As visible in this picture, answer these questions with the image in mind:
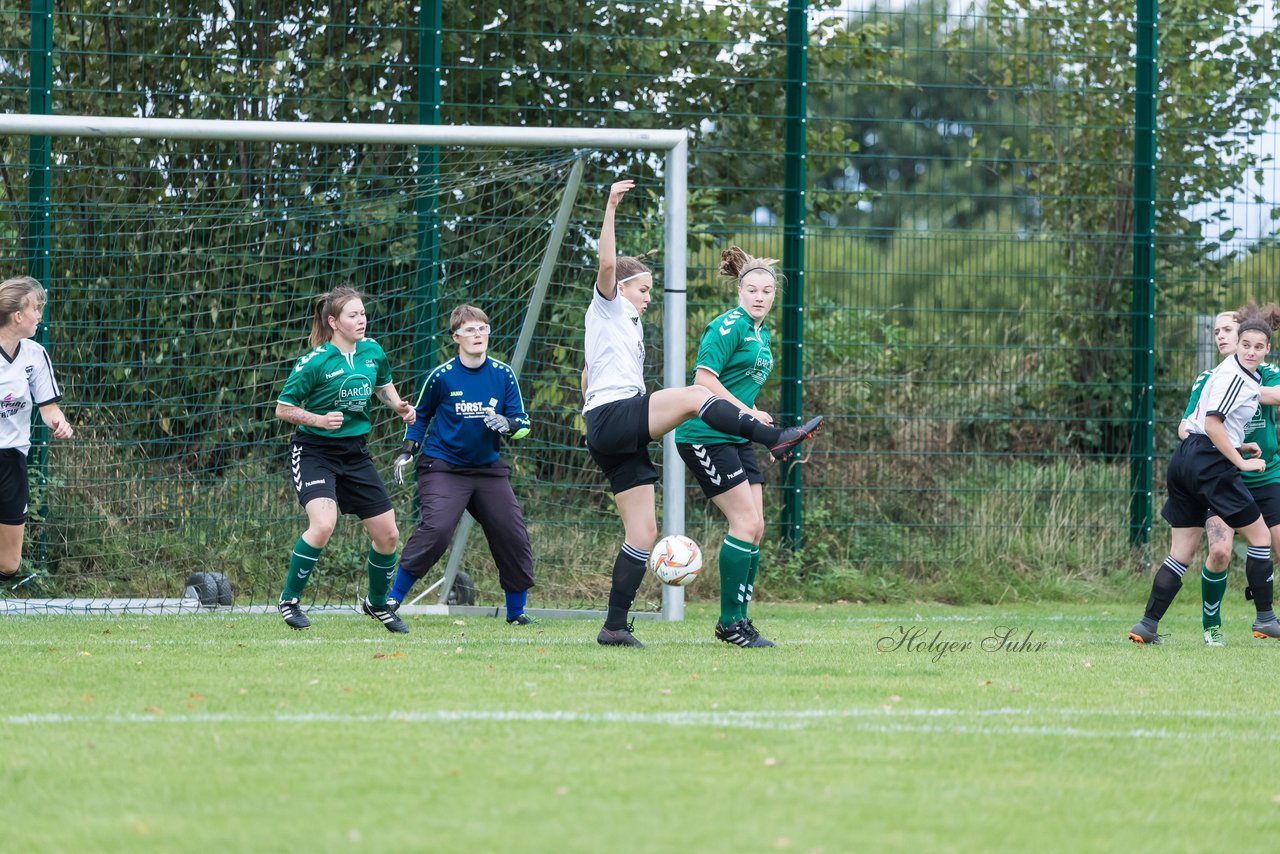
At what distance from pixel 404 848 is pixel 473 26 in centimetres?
873

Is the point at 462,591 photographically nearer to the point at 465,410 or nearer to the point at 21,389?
the point at 465,410

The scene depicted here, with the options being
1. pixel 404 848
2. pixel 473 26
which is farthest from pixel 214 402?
pixel 404 848

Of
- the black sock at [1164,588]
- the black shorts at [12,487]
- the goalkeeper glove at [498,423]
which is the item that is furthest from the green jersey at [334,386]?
the black sock at [1164,588]

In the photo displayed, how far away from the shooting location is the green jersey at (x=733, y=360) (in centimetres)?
736

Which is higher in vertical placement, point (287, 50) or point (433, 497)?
point (287, 50)

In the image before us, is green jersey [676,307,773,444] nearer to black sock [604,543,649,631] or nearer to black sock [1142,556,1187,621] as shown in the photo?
black sock [604,543,649,631]

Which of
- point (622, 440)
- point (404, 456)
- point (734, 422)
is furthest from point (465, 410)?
point (734, 422)

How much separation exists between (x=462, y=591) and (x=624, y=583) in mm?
2710

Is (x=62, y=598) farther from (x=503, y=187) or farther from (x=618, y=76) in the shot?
(x=618, y=76)

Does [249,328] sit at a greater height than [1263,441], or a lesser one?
greater

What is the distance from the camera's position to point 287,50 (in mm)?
10797

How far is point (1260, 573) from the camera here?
26.8 feet

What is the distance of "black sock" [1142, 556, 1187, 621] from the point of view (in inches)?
318
